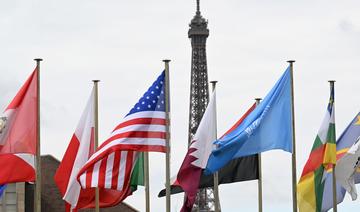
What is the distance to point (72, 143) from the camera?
4009 centimetres

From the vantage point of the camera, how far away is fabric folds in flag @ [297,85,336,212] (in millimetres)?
40906

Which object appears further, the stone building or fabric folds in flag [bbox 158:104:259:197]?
the stone building

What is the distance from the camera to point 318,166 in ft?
136

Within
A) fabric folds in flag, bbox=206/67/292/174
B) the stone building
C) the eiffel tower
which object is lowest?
the stone building

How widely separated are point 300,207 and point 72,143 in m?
7.91

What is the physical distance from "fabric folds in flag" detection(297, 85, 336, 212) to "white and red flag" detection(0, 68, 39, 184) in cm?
922

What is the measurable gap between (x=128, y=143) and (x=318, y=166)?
23.3 ft

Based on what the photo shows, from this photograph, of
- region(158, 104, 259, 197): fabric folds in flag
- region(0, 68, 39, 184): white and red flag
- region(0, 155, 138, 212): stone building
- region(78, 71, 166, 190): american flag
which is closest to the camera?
region(0, 68, 39, 184): white and red flag

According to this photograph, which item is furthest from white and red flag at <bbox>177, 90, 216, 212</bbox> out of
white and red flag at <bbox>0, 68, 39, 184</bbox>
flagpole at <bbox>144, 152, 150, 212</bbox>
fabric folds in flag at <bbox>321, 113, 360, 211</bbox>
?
fabric folds in flag at <bbox>321, 113, 360, 211</bbox>

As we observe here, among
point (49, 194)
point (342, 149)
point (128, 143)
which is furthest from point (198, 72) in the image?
point (128, 143)

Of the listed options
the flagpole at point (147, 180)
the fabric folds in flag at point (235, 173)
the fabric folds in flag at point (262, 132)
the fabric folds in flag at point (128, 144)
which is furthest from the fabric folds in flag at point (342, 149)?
the fabric folds in flag at point (128, 144)

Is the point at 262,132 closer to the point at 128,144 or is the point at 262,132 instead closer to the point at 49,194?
the point at 128,144

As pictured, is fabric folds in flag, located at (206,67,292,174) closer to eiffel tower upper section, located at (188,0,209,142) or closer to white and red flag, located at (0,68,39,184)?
white and red flag, located at (0,68,39,184)

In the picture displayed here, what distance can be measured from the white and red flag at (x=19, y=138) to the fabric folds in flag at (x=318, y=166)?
363 inches
